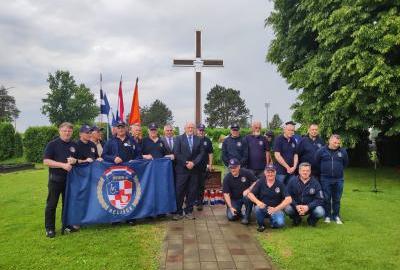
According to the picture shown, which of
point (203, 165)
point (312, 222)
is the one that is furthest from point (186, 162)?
point (312, 222)

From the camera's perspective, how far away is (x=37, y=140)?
78.3 ft

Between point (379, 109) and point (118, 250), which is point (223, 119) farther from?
point (118, 250)

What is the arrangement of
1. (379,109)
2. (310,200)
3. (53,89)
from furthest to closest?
(53,89), (379,109), (310,200)

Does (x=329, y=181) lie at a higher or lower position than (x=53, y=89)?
lower

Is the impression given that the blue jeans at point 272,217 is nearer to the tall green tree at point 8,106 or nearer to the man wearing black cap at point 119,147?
the man wearing black cap at point 119,147

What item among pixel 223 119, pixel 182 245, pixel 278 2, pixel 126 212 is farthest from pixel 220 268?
pixel 223 119

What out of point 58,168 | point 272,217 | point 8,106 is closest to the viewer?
point 58,168

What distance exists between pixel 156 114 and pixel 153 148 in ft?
301

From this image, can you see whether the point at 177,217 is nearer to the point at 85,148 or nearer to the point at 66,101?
the point at 85,148

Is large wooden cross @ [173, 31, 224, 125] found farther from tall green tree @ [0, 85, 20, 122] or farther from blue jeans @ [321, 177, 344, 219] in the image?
tall green tree @ [0, 85, 20, 122]

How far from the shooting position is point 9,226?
7.91 meters

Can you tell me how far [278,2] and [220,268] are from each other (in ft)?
47.7

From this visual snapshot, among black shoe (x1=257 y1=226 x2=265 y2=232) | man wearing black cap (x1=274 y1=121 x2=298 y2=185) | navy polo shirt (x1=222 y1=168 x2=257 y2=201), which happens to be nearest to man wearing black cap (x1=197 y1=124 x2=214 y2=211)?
navy polo shirt (x1=222 y1=168 x2=257 y2=201)

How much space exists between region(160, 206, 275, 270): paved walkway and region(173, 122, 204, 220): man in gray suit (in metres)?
0.45
